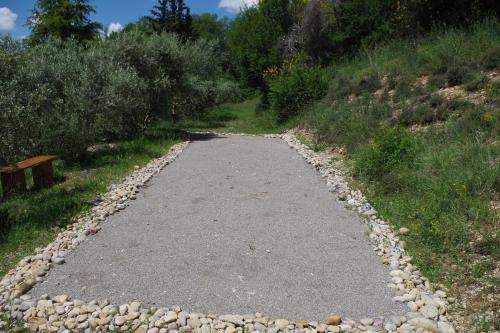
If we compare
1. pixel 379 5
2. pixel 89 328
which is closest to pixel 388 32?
pixel 379 5

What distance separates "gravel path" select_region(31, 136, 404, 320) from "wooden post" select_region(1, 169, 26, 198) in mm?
2161

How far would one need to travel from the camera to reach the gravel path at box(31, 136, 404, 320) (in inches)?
140

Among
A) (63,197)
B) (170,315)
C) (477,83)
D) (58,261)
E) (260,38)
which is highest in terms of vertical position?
(260,38)

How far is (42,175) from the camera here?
7562 millimetres

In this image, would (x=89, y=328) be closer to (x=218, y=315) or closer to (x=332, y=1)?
(x=218, y=315)

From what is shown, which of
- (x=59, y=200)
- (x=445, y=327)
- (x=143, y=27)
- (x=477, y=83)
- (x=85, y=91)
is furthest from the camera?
(x=143, y=27)

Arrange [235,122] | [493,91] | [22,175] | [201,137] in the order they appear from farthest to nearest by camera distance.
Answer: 1. [235,122]
2. [201,137]
3. [493,91]
4. [22,175]

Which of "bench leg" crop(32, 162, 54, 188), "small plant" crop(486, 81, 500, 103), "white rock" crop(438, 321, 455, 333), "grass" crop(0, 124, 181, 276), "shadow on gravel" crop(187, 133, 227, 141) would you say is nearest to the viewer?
"white rock" crop(438, 321, 455, 333)

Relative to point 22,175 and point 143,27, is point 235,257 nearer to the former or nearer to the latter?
point 22,175

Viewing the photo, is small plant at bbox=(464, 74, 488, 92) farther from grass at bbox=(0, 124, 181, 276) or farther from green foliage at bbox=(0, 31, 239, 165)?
green foliage at bbox=(0, 31, 239, 165)

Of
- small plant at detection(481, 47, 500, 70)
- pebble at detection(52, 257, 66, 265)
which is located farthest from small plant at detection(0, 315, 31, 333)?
small plant at detection(481, 47, 500, 70)

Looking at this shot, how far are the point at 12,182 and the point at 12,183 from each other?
2cm

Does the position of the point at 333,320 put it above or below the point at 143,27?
below

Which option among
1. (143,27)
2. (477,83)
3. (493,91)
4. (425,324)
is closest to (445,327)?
(425,324)
